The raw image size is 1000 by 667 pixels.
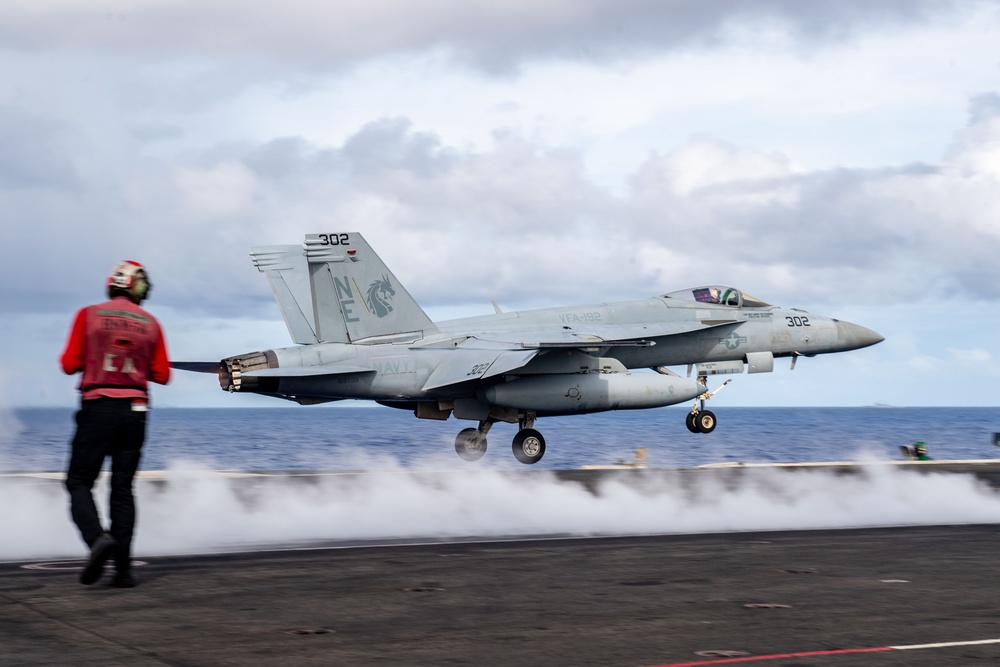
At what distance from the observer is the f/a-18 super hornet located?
918 inches

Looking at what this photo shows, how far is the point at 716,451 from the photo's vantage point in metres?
89.9

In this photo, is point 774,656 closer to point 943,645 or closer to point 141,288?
point 943,645

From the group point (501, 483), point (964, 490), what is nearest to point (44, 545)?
point (501, 483)

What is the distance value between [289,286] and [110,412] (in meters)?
19.0

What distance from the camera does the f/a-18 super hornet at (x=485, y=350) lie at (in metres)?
23.3

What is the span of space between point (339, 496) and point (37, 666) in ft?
41.1

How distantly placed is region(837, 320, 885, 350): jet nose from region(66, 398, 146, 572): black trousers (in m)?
22.7

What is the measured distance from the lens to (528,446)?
82.9 ft

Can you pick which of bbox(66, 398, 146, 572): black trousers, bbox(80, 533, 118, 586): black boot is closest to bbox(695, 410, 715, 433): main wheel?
bbox(66, 398, 146, 572): black trousers

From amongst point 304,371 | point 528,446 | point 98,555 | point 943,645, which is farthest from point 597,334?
point 943,645

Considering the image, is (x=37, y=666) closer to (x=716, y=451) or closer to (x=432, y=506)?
(x=432, y=506)

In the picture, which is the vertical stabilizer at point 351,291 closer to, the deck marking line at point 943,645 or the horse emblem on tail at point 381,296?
the horse emblem on tail at point 381,296

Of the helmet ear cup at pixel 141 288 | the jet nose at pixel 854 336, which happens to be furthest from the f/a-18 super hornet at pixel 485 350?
the helmet ear cup at pixel 141 288

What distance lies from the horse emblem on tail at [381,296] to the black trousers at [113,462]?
15771 millimetres
